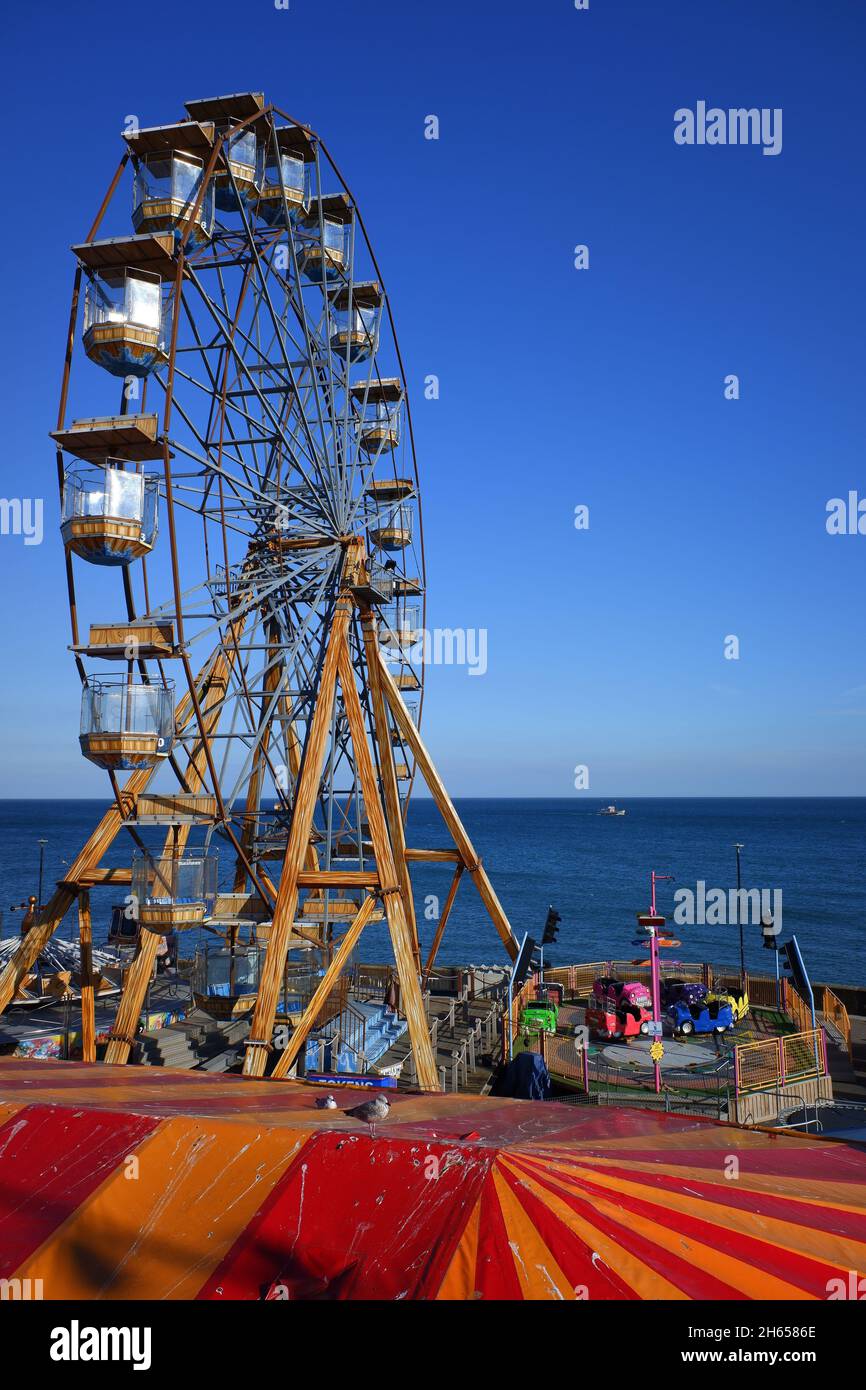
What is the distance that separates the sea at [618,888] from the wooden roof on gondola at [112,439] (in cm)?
1266

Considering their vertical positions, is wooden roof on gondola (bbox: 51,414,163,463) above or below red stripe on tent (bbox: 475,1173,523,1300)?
above

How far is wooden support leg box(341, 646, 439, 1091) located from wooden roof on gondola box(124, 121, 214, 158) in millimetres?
11504

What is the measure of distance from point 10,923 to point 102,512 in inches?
2496

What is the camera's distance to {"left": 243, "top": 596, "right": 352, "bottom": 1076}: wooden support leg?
16.0 meters

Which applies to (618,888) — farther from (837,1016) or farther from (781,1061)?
(781,1061)

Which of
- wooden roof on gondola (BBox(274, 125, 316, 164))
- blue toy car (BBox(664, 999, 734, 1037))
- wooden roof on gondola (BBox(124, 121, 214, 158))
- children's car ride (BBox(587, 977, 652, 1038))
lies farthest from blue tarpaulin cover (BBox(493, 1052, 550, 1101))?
wooden roof on gondola (BBox(274, 125, 316, 164))

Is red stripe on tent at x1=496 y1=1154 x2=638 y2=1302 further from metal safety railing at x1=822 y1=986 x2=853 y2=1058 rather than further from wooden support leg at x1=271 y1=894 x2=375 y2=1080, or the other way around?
metal safety railing at x1=822 y1=986 x2=853 y2=1058

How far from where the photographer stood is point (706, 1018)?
25.5 metres

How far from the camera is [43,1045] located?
22.5m

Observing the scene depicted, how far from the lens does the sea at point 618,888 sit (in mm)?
62406

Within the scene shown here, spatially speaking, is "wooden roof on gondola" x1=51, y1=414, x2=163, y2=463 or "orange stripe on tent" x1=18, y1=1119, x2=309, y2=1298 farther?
"wooden roof on gondola" x1=51, y1=414, x2=163, y2=463

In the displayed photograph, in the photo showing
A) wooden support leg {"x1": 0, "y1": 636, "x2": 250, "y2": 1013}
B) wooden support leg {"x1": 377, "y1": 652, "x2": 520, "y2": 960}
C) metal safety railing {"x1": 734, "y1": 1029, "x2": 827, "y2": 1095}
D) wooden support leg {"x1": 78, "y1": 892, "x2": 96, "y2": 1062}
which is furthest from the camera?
wooden support leg {"x1": 377, "y1": 652, "x2": 520, "y2": 960}
